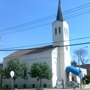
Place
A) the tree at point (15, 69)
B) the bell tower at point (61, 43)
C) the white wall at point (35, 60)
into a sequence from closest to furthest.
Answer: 1. the tree at point (15, 69)
2. the white wall at point (35, 60)
3. the bell tower at point (61, 43)

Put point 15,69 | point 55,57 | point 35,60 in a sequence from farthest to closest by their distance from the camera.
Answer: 1. point 35,60
2. point 55,57
3. point 15,69

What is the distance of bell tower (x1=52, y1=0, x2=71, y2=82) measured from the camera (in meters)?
54.0

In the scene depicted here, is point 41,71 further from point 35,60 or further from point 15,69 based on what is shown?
point 35,60

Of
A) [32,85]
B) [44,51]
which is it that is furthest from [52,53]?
[32,85]

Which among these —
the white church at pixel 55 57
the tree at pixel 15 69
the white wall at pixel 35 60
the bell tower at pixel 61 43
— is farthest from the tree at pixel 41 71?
the bell tower at pixel 61 43

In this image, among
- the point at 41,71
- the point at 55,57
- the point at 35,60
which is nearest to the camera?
the point at 41,71

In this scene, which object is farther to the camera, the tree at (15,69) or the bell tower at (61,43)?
the bell tower at (61,43)

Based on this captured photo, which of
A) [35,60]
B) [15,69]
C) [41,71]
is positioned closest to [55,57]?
[35,60]

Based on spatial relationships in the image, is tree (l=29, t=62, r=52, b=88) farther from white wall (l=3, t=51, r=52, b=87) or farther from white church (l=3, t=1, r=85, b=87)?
white wall (l=3, t=51, r=52, b=87)

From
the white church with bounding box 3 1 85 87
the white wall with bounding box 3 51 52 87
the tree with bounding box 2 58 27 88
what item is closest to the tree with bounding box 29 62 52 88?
the tree with bounding box 2 58 27 88

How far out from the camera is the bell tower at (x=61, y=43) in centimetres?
5397

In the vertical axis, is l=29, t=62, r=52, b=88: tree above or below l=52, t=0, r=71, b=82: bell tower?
below

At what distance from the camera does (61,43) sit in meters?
55.1

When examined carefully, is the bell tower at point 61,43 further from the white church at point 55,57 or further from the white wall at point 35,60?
the white wall at point 35,60
